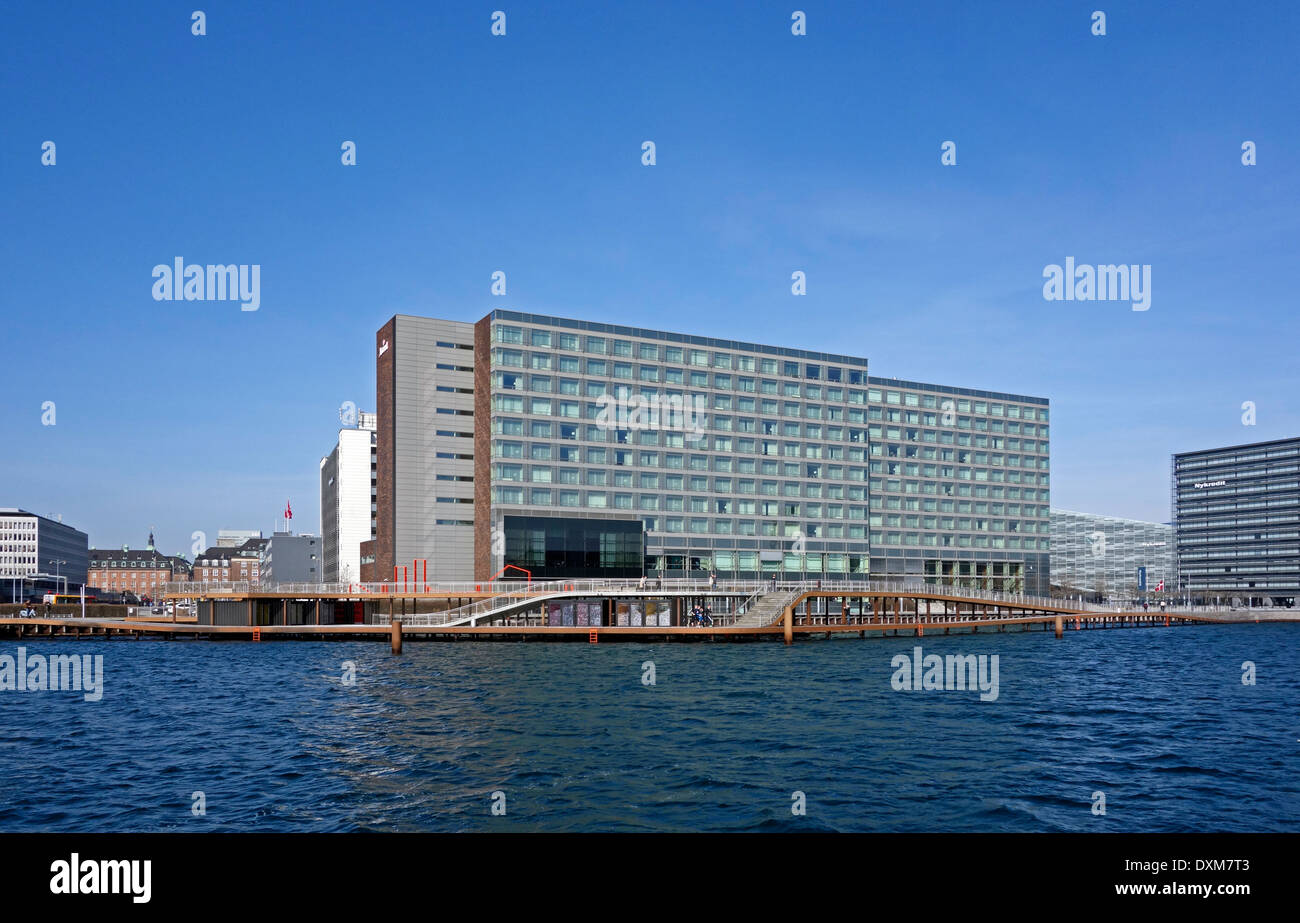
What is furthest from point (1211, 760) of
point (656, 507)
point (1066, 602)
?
point (1066, 602)

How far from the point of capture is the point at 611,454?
125 metres

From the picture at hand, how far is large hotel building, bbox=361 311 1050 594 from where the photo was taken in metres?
120

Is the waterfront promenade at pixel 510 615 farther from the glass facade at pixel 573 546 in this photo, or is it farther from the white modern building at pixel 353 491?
the white modern building at pixel 353 491

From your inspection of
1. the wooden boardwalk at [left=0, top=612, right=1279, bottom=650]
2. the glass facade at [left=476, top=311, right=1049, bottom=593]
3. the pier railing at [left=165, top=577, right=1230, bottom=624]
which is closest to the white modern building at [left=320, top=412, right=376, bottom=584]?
the pier railing at [left=165, top=577, right=1230, bottom=624]

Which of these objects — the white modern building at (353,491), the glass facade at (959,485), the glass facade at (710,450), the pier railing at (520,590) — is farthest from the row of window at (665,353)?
the white modern building at (353,491)

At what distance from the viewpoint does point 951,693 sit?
5041cm

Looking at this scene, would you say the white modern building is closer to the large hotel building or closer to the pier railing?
the large hotel building
